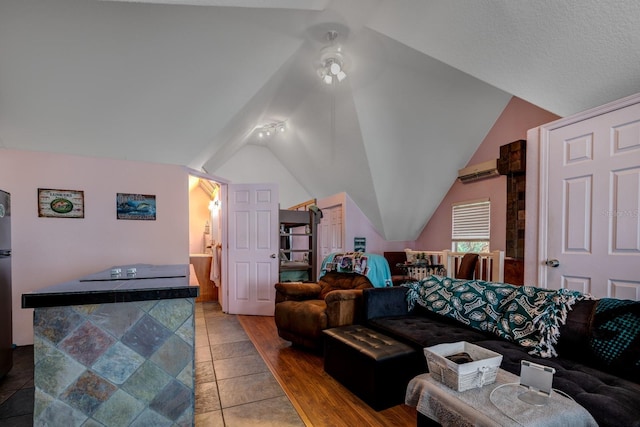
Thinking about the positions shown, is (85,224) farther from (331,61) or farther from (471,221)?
(471,221)

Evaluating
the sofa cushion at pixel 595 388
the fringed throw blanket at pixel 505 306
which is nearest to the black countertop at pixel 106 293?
the sofa cushion at pixel 595 388

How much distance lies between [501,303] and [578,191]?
1053mm

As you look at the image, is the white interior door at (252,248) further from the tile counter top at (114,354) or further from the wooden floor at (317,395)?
the tile counter top at (114,354)

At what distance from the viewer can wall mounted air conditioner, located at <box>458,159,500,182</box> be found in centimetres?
421

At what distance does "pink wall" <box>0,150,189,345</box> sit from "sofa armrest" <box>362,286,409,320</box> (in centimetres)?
253

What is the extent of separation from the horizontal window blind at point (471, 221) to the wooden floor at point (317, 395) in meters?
3.13

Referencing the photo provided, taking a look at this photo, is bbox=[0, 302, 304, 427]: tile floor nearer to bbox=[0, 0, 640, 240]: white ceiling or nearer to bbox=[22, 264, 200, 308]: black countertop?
bbox=[22, 264, 200, 308]: black countertop

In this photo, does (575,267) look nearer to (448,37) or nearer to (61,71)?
(448,37)

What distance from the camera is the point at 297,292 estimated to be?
3.45 m

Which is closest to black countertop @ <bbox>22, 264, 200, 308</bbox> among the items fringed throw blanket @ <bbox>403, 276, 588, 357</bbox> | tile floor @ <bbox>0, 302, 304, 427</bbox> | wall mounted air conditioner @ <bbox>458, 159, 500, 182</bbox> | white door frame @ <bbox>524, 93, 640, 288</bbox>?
tile floor @ <bbox>0, 302, 304, 427</bbox>

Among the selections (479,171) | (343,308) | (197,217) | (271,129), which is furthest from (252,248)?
(479,171)

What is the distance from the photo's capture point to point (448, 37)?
221cm

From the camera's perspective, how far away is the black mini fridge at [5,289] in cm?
233

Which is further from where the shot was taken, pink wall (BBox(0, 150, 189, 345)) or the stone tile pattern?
pink wall (BBox(0, 150, 189, 345))
